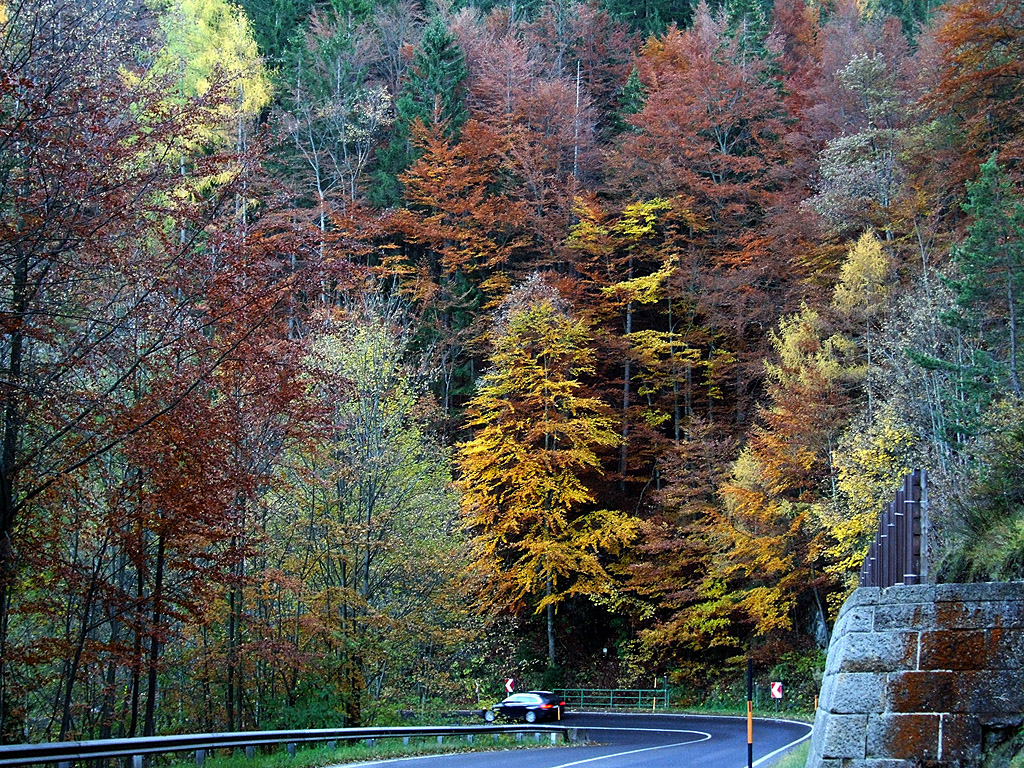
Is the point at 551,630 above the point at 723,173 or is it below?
below

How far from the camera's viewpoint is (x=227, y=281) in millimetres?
10609

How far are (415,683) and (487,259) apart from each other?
2007 cm

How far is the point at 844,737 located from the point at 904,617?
928 millimetres

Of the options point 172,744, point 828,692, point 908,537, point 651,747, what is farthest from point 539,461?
point 828,692

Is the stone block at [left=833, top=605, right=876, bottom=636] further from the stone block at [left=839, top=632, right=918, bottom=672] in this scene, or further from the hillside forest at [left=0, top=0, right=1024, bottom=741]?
the hillside forest at [left=0, top=0, right=1024, bottom=741]

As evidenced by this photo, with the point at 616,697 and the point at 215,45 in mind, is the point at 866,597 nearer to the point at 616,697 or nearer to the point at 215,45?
the point at 616,697

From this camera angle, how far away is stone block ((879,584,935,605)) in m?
6.78

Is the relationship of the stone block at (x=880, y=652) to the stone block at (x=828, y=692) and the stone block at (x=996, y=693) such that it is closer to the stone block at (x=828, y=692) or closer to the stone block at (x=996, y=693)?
the stone block at (x=828, y=692)

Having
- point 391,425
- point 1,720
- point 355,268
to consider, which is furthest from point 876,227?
point 1,720

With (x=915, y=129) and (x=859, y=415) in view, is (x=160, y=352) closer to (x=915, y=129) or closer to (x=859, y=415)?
(x=859, y=415)

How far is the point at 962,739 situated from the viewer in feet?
20.9

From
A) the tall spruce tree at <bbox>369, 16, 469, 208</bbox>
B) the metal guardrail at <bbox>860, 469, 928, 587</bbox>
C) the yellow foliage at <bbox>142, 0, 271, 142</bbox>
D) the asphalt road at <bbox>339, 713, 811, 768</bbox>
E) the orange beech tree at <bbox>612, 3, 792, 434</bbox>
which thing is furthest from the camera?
the tall spruce tree at <bbox>369, 16, 469, 208</bbox>

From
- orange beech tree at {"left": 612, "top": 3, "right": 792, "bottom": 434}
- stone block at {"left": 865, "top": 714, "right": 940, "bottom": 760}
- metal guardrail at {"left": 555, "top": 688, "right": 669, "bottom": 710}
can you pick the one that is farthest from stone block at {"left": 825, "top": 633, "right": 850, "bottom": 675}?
orange beech tree at {"left": 612, "top": 3, "right": 792, "bottom": 434}

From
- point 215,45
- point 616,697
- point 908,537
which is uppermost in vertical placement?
point 215,45
